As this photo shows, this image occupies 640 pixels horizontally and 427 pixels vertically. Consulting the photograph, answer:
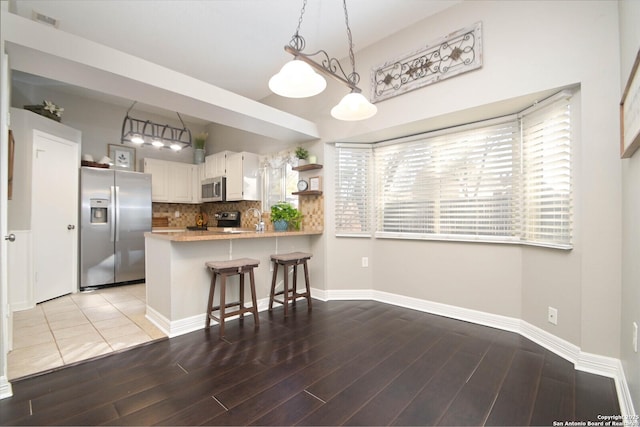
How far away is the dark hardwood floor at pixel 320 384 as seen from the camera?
1529 mm

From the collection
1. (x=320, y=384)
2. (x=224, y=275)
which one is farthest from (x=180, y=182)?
(x=320, y=384)

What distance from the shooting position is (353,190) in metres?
3.82

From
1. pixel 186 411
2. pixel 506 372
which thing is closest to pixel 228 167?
pixel 186 411

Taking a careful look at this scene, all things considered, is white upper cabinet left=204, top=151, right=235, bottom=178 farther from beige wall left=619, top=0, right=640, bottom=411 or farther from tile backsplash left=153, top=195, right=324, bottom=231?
beige wall left=619, top=0, right=640, bottom=411

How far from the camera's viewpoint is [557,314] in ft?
7.50

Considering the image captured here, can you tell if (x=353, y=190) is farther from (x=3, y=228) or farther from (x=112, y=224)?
(x=112, y=224)

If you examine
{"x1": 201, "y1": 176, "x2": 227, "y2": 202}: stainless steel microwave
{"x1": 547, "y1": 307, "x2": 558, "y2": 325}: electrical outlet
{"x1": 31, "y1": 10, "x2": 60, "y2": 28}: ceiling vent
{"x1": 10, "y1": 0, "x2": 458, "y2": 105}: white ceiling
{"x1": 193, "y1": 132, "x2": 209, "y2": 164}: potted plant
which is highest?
{"x1": 10, "y1": 0, "x2": 458, "y2": 105}: white ceiling

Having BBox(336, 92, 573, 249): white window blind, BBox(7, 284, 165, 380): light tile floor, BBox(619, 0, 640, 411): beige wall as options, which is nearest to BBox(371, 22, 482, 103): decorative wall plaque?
BBox(336, 92, 573, 249): white window blind

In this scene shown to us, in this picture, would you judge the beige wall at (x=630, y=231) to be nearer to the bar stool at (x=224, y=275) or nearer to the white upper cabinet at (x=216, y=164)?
the bar stool at (x=224, y=275)

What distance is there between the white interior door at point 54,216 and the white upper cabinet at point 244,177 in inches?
87.0

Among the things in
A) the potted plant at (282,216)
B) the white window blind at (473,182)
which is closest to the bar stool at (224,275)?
the potted plant at (282,216)

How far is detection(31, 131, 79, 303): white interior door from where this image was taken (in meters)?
3.51

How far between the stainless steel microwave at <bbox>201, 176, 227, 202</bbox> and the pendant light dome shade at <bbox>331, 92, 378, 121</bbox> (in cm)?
354

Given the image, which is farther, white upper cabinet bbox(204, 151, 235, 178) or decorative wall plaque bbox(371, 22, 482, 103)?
white upper cabinet bbox(204, 151, 235, 178)
